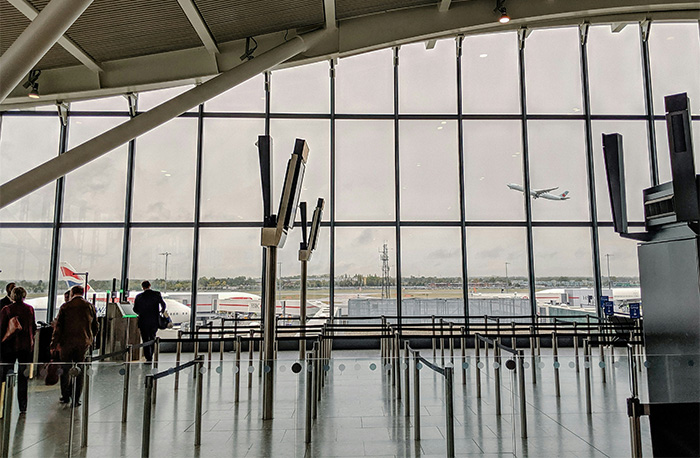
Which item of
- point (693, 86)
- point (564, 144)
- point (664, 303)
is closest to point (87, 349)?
point (664, 303)

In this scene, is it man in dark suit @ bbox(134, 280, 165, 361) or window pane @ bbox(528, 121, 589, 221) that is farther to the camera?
window pane @ bbox(528, 121, 589, 221)

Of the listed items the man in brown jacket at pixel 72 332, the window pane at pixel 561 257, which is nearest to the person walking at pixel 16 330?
the man in brown jacket at pixel 72 332

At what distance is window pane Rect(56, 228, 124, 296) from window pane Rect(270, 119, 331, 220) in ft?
13.3

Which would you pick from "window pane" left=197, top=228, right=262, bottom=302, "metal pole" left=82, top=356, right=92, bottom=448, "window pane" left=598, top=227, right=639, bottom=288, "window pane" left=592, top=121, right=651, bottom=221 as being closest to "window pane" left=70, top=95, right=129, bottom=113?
"window pane" left=197, top=228, right=262, bottom=302

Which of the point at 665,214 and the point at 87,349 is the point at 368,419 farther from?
the point at 87,349

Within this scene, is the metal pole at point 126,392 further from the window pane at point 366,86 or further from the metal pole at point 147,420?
the window pane at point 366,86

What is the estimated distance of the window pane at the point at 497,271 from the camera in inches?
432

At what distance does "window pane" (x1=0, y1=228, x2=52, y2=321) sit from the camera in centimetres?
1101

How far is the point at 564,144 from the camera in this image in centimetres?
1128

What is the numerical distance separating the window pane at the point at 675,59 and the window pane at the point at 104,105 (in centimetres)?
1344

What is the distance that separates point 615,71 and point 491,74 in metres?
3.18

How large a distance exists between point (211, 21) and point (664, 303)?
7521mm

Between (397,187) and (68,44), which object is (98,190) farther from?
(397,187)

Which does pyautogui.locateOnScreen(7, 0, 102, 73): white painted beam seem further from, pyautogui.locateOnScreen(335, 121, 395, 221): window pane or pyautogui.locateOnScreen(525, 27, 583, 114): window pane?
pyautogui.locateOnScreen(525, 27, 583, 114): window pane
